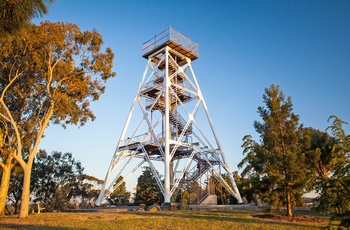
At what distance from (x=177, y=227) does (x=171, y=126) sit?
18861 mm

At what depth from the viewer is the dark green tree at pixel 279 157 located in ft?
46.0

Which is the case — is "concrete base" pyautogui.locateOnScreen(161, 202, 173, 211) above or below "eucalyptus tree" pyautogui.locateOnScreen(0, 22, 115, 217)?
below

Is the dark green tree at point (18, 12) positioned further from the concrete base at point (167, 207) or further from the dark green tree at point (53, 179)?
the dark green tree at point (53, 179)

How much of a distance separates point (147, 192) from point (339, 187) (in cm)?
3042

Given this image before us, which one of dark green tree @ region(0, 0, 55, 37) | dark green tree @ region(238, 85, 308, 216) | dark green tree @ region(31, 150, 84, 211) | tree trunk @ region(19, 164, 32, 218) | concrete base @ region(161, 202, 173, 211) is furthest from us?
dark green tree @ region(31, 150, 84, 211)

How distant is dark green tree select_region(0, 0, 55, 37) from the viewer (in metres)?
6.37

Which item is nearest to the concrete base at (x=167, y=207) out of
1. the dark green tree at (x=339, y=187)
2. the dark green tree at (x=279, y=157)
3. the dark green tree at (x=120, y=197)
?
the dark green tree at (x=279, y=157)

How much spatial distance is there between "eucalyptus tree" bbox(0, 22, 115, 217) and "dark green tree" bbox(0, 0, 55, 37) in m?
12.2

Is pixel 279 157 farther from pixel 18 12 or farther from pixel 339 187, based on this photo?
pixel 18 12

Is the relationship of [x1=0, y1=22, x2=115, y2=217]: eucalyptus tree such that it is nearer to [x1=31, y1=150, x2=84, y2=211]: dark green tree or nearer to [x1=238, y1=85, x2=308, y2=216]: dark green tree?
[x1=238, y1=85, x2=308, y2=216]: dark green tree

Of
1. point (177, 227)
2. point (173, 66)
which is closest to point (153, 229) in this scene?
point (177, 227)

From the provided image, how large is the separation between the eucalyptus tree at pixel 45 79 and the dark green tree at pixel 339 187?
16.1 m

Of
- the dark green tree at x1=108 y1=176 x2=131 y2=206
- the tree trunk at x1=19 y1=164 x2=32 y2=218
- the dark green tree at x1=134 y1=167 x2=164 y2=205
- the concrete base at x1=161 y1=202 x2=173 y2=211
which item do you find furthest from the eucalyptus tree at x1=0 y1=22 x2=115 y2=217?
the dark green tree at x1=108 y1=176 x2=131 y2=206

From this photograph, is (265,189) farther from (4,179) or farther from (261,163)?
(4,179)
